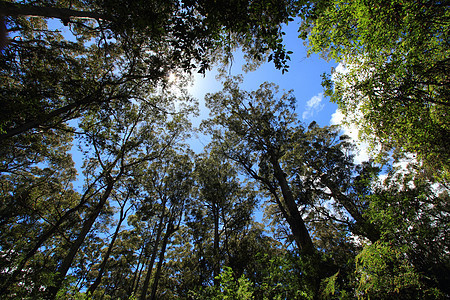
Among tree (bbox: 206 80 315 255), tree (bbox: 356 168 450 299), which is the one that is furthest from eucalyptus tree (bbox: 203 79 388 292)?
tree (bbox: 356 168 450 299)

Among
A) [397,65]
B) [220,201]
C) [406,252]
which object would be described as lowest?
[406,252]

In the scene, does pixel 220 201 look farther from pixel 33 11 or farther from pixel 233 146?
pixel 33 11

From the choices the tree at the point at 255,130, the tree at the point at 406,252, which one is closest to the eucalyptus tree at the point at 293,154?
the tree at the point at 255,130

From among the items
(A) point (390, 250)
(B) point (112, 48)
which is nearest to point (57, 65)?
(B) point (112, 48)

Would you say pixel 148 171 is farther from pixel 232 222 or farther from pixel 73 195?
pixel 232 222

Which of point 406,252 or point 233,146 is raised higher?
point 233,146

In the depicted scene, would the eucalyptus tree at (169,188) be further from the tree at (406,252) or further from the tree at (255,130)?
the tree at (406,252)

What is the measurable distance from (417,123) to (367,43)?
2.98 meters

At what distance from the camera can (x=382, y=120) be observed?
6.32 m

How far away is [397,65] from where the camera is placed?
532cm

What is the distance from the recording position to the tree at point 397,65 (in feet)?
15.1

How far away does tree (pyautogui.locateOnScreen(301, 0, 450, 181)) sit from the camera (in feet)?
15.1

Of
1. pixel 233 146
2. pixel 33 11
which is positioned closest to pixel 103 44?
pixel 33 11

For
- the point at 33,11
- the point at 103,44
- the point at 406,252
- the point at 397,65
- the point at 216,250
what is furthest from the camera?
the point at 216,250
